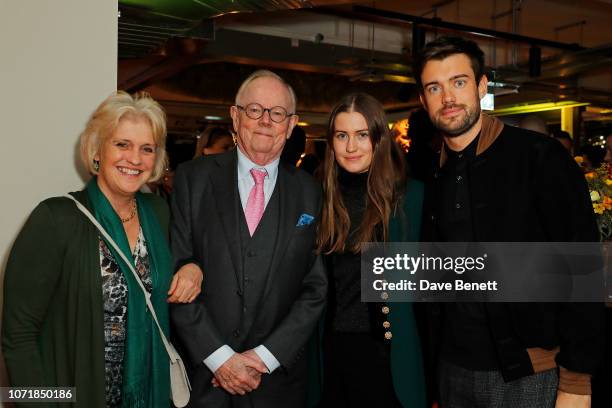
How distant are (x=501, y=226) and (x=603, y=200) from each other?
5.66ft

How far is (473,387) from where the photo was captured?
1.95 metres

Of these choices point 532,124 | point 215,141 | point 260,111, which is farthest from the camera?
point 215,141

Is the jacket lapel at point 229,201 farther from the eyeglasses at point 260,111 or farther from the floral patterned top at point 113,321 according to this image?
the floral patterned top at point 113,321

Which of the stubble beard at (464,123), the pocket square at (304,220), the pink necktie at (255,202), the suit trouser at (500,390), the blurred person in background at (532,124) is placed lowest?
the suit trouser at (500,390)

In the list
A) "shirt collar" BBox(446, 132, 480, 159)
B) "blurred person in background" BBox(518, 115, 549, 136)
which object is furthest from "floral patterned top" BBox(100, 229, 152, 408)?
"blurred person in background" BBox(518, 115, 549, 136)

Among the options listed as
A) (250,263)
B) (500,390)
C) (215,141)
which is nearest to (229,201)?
(250,263)

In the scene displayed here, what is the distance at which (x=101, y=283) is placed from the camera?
184 cm

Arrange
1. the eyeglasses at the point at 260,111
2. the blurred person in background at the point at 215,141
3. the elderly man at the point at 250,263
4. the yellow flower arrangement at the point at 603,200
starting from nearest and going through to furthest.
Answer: the elderly man at the point at 250,263, the eyeglasses at the point at 260,111, the yellow flower arrangement at the point at 603,200, the blurred person in background at the point at 215,141

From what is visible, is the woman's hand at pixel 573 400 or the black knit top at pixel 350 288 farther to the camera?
the black knit top at pixel 350 288

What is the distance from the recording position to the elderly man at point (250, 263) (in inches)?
82.9

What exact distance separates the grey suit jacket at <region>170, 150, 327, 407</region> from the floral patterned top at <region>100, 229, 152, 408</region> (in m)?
0.26

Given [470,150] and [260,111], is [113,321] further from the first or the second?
[470,150]

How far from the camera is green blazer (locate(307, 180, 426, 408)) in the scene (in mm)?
2205

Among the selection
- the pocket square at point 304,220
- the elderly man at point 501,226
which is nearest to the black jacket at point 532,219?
the elderly man at point 501,226
